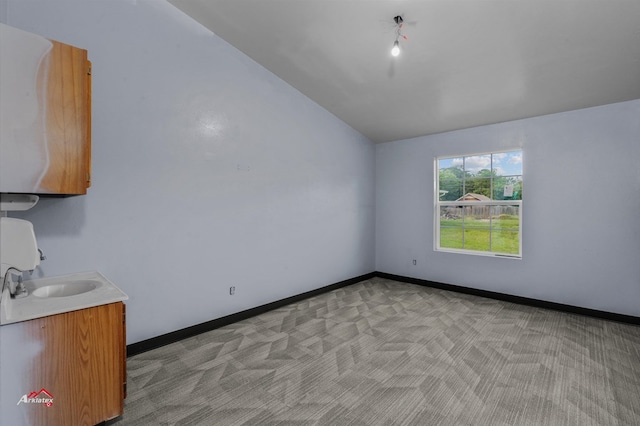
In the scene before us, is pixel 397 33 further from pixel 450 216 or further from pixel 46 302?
pixel 46 302

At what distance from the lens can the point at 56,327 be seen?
1666 millimetres

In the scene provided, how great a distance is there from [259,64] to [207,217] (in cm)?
204

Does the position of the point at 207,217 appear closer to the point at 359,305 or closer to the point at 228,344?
the point at 228,344

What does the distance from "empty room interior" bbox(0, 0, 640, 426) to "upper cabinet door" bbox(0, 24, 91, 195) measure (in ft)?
0.09

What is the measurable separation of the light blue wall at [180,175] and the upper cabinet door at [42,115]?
2.15 ft

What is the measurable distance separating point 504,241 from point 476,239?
0.38m

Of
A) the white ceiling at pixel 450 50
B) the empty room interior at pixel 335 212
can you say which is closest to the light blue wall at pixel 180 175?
the empty room interior at pixel 335 212

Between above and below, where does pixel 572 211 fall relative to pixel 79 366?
above

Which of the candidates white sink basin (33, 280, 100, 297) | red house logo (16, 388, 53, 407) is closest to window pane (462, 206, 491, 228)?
white sink basin (33, 280, 100, 297)

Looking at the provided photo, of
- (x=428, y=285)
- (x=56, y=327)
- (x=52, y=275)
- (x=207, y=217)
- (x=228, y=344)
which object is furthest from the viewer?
(x=428, y=285)

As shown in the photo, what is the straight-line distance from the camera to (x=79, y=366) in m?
1.74

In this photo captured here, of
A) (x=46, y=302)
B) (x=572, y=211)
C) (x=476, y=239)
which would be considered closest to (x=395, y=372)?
(x=46, y=302)

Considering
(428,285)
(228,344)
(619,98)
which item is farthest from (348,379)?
(619,98)

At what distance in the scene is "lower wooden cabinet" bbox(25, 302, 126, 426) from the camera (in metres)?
1.62
